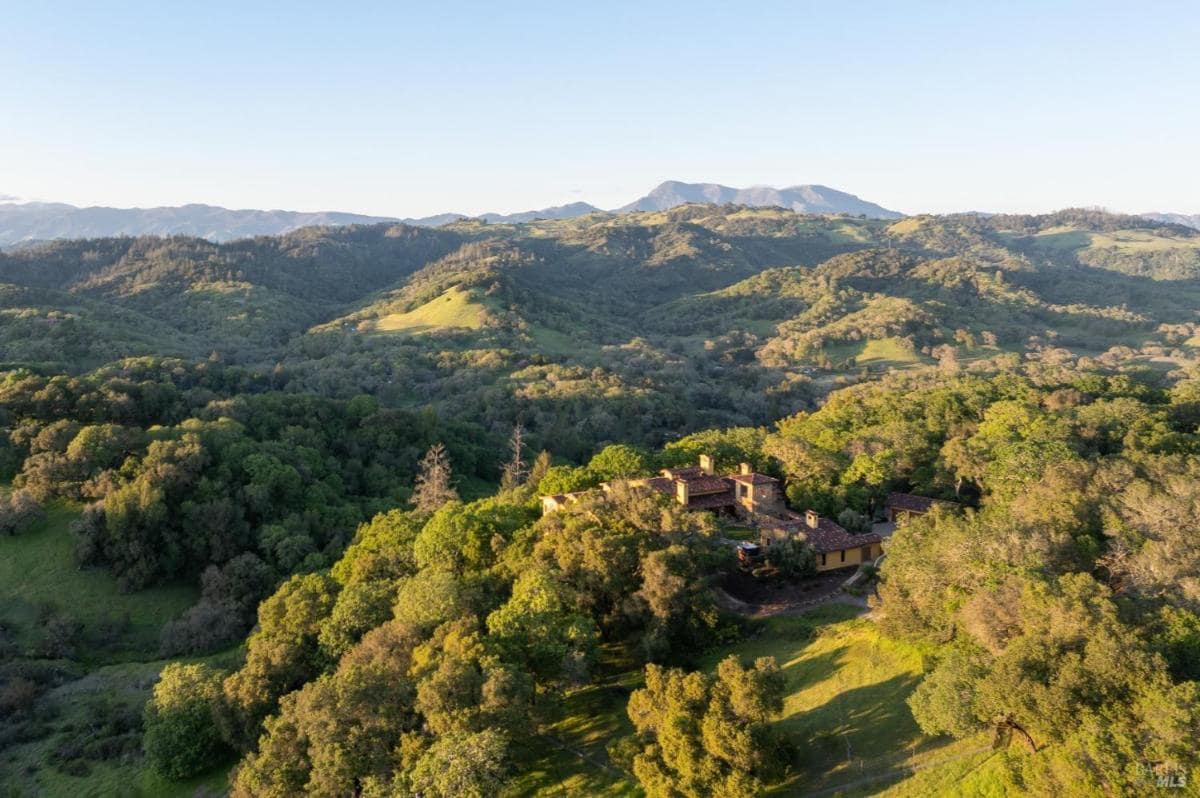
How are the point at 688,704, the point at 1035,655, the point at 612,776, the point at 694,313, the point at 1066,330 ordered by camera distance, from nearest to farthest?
the point at 1035,655
the point at 688,704
the point at 612,776
the point at 1066,330
the point at 694,313

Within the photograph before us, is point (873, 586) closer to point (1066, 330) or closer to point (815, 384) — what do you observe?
point (815, 384)

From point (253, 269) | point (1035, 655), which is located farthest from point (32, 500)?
point (253, 269)

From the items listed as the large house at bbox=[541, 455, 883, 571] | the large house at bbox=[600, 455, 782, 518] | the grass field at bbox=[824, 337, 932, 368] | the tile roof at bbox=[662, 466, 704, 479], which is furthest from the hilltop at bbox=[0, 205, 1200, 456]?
the large house at bbox=[600, 455, 782, 518]

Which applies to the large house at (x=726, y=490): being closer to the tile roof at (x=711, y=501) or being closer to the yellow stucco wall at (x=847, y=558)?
the tile roof at (x=711, y=501)

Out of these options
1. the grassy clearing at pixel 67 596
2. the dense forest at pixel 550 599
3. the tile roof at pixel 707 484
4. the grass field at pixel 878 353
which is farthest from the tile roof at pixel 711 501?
the grass field at pixel 878 353

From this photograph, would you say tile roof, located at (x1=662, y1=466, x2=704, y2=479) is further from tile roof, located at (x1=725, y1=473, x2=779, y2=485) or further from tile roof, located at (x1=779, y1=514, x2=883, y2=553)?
tile roof, located at (x1=779, y1=514, x2=883, y2=553)

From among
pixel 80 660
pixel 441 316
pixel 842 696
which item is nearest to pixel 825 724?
pixel 842 696

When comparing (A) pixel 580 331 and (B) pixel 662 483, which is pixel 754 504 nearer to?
(B) pixel 662 483

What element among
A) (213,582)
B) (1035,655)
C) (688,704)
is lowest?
(213,582)
